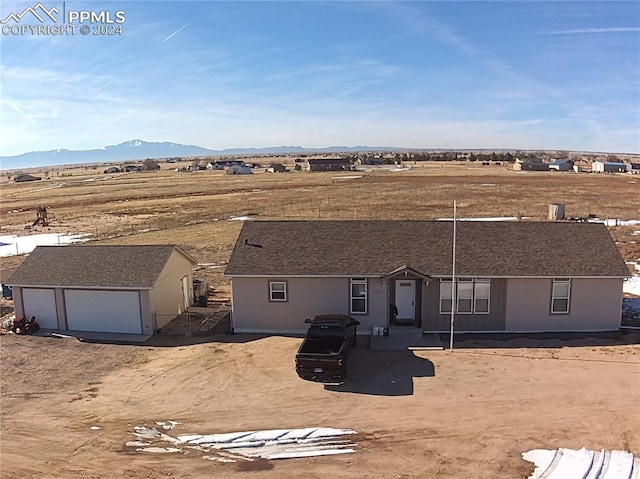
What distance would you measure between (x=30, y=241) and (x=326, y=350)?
3802 cm

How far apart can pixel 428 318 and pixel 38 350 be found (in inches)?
617

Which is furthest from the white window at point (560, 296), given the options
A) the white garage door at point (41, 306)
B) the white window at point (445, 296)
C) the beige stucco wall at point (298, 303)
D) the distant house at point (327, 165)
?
the distant house at point (327, 165)

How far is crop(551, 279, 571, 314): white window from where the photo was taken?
68.4ft

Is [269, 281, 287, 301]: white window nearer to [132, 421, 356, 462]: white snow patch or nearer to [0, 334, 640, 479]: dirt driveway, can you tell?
[0, 334, 640, 479]: dirt driveway

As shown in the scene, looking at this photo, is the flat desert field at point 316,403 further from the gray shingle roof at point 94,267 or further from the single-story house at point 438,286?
the gray shingle roof at point 94,267

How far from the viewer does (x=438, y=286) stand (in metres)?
20.8

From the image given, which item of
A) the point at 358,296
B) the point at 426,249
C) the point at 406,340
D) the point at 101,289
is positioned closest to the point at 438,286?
the point at 426,249

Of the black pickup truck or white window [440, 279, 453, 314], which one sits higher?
white window [440, 279, 453, 314]

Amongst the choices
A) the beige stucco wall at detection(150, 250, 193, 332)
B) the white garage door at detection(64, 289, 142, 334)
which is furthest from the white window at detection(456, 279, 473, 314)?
the white garage door at detection(64, 289, 142, 334)

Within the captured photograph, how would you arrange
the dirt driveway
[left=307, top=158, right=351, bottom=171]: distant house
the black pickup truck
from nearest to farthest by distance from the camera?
the dirt driveway < the black pickup truck < [left=307, top=158, right=351, bottom=171]: distant house

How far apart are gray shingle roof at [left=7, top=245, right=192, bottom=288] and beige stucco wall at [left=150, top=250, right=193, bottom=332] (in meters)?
0.52

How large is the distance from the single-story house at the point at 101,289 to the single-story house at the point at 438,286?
3.68 meters

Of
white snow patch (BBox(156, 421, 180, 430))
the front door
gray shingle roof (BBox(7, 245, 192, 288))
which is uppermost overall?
gray shingle roof (BBox(7, 245, 192, 288))

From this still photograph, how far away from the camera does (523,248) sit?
21781 mm
